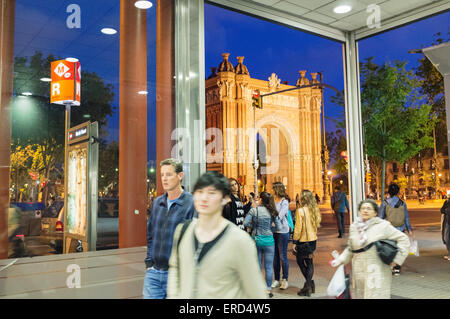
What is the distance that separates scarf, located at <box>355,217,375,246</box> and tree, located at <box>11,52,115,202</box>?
3.68 m

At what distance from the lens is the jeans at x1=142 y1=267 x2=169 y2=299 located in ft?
9.76

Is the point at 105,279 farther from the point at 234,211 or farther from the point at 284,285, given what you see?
the point at 284,285

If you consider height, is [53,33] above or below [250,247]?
above

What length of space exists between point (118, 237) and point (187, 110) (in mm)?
2001

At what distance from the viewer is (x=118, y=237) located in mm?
5316

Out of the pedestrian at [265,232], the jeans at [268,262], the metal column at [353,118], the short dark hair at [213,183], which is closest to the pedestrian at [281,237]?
the pedestrian at [265,232]

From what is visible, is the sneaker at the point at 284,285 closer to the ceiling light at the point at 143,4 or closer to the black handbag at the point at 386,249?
the black handbag at the point at 386,249

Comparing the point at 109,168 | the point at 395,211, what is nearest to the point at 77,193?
the point at 109,168

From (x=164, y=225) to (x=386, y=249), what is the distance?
193 centimetres

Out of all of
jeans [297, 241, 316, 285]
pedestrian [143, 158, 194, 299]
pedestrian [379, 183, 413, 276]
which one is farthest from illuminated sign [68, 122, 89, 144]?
pedestrian [379, 183, 413, 276]

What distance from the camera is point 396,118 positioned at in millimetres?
15547
